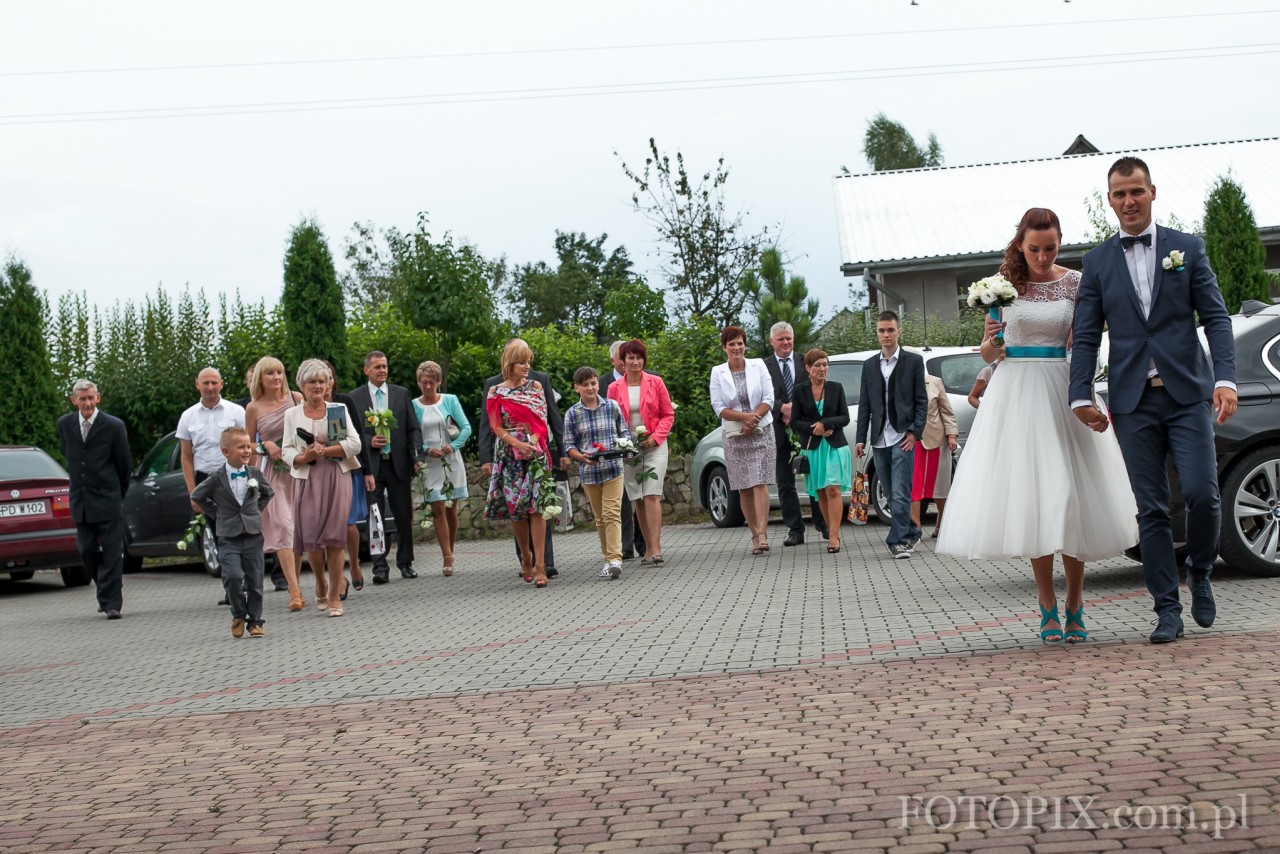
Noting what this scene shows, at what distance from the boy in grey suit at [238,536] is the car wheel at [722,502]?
810 centimetres

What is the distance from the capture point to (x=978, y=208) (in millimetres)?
35562

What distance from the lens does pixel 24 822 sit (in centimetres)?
538

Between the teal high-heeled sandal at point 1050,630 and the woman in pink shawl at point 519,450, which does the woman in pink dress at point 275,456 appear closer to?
the woman in pink shawl at point 519,450

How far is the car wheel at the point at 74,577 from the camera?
57.8 ft

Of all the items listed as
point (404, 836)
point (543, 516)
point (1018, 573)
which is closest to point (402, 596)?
point (543, 516)

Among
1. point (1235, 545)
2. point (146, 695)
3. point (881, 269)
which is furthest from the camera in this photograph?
point (881, 269)

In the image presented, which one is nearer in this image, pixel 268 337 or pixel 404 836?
pixel 404 836

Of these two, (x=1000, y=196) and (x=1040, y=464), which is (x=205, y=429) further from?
(x=1000, y=196)

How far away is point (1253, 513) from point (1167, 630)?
291 centimetres

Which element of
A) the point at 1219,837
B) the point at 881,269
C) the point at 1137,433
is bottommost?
the point at 1219,837

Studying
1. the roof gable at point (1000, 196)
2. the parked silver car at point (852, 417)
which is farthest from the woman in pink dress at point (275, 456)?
the roof gable at point (1000, 196)

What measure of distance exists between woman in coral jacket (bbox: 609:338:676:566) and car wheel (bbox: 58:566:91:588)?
7296 mm

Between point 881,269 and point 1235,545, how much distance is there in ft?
74.0

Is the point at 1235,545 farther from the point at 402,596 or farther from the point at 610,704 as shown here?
the point at 402,596
